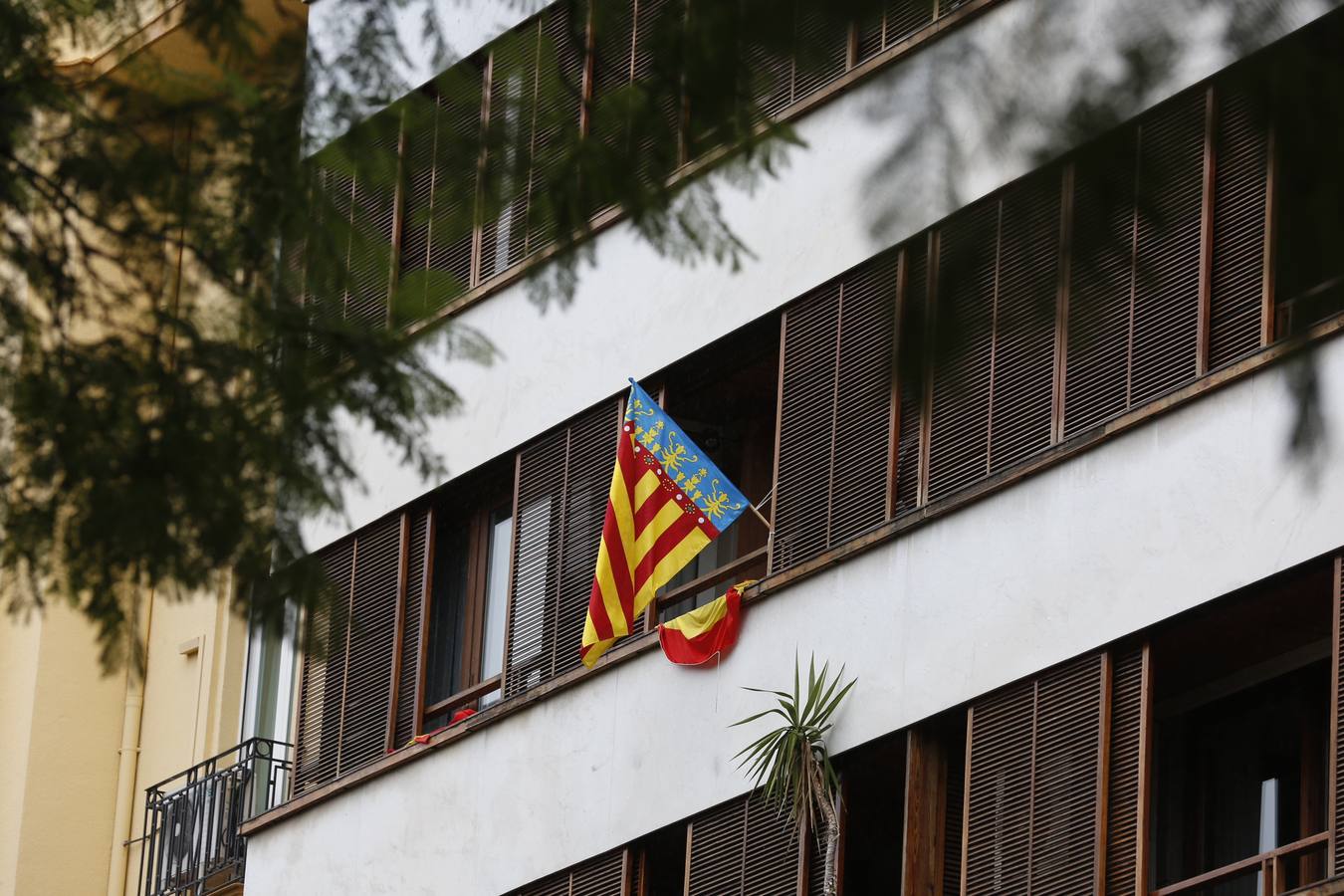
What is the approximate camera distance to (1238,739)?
1638 centimetres

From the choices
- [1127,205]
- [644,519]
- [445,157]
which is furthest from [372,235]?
[644,519]

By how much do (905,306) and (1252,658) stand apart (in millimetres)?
10668

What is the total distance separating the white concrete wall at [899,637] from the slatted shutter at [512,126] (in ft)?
19.7

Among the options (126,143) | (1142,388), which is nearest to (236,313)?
(126,143)

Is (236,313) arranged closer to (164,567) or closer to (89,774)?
(164,567)

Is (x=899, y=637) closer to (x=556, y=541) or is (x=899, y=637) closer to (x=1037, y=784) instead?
(x=1037, y=784)

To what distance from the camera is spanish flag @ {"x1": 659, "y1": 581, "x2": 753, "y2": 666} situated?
18.0 meters

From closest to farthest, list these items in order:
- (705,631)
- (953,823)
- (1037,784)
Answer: (1037,784)
(953,823)
(705,631)

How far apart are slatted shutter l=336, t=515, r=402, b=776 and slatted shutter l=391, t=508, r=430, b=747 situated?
0.27 feet

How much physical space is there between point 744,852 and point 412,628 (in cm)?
443

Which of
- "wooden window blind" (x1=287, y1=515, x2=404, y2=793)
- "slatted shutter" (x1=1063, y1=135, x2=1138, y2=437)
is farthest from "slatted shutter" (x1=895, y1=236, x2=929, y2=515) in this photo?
"wooden window blind" (x1=287, y1=515, x2=404, y2=793)

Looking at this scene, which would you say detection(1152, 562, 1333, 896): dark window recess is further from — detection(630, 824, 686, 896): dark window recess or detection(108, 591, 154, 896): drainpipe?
detection(108, 591, 154, 896): drainpipe

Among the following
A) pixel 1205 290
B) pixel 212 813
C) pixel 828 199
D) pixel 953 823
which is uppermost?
pixel 828 199

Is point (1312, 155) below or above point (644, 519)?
below
